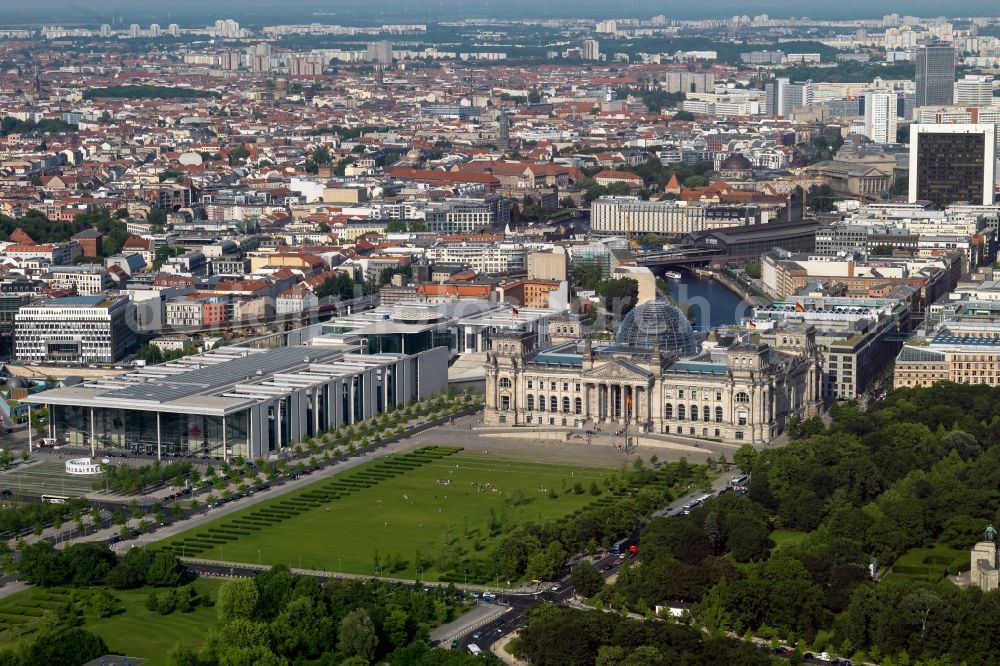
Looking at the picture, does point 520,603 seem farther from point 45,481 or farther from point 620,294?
point 620,294

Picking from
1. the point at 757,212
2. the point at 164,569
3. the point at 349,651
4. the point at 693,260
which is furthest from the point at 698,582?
the point at 757,212

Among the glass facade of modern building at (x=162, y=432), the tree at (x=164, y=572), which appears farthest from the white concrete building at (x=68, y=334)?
the tree at (x=164, y=572)

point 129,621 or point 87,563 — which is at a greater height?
point 87,563

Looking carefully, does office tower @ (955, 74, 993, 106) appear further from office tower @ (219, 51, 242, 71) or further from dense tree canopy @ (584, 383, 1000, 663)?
dense tree canopy @ (584, 383, 1000, 663)

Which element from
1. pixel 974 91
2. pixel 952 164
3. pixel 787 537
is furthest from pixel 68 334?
pixel 974 91

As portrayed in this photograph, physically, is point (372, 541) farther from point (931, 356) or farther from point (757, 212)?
point (757, 212)

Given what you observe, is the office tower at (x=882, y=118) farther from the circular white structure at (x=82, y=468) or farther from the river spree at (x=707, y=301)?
the circular white structure at (x=82, y=468)

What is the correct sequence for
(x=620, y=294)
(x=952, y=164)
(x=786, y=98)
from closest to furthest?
(x=620, y=294), (x=952, y=164), (x=786, y=98)

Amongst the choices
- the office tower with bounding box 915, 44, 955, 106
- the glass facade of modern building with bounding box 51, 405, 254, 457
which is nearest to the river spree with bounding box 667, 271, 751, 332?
the glass facade of modern building with bounding box 51, 405, 254, 457
